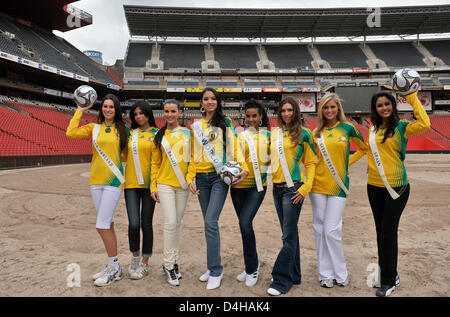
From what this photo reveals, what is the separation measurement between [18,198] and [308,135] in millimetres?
9034

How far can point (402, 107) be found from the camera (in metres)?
39.9

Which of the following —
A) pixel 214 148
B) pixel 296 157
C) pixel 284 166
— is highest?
pixel 214 148

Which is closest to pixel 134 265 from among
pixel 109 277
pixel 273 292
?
pixel 109 277

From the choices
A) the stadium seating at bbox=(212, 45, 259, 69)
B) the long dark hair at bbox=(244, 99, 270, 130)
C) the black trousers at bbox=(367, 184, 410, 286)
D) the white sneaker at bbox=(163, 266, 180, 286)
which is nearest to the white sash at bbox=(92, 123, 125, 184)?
the white sneaker at bbox=(163, 266, 180, 286)


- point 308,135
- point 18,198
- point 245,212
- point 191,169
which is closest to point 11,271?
point 191,169

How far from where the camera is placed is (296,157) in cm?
293

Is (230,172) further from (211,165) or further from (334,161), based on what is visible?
(334,161)

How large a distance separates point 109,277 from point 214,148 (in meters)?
1.93

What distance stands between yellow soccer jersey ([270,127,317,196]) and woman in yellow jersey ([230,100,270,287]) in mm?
130

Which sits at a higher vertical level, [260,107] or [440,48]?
[440,48]

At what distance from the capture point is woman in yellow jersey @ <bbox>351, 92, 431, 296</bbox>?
2842 millimetres

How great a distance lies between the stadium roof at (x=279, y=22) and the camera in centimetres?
4006

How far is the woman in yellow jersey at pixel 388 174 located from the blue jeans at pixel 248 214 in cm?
132

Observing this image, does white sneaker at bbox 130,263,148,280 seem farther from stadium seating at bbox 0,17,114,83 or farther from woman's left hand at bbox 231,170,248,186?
stadium seating at bbox 0,17,114,83
